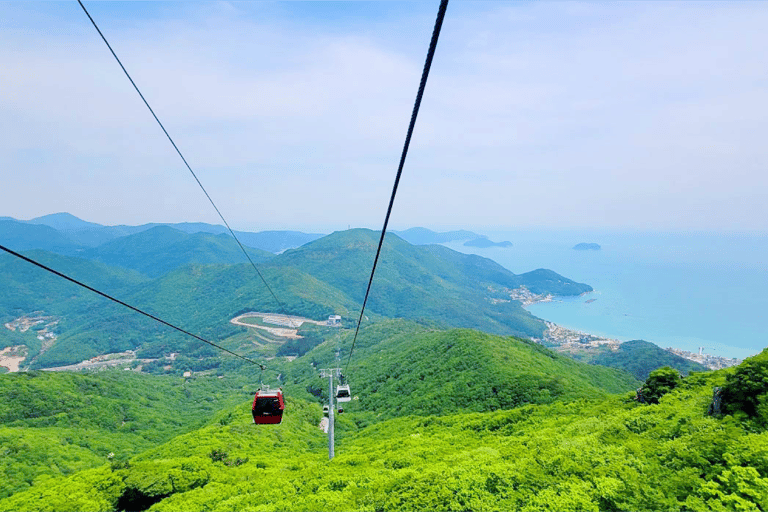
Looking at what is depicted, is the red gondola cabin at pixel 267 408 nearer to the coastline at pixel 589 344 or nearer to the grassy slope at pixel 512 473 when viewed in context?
the grassy slope at pixel 512 473

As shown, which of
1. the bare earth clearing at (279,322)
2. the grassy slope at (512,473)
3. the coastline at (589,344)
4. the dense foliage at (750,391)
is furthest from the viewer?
the bare earth clearing at (279,322)

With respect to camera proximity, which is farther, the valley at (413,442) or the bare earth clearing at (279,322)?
the bare earth clearing at (279,322)

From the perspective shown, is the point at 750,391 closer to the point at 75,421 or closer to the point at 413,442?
the point at 413,442

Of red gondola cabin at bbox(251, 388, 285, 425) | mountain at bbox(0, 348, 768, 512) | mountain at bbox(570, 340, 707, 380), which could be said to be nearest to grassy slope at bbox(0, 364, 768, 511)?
mountain at bbox(0, 348, 768, 512)

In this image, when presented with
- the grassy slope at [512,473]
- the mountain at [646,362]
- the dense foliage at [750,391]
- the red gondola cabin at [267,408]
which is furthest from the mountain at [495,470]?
the mountain at [646,362]

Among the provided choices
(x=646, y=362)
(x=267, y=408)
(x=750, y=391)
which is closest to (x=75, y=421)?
(x=267, y=408)

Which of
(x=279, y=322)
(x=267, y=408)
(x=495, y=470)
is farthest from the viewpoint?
(x=279, y=322)

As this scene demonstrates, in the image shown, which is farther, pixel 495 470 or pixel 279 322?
pixel 279 322

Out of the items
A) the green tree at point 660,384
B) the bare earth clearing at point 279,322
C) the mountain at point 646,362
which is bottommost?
the bare earth clearing at point 279,322

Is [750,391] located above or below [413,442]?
above

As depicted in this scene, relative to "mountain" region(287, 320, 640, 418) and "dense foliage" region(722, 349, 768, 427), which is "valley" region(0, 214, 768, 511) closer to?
"dense foliage" region(722, 349, 768, 427)

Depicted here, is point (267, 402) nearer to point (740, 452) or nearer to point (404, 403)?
point (740, 452)
